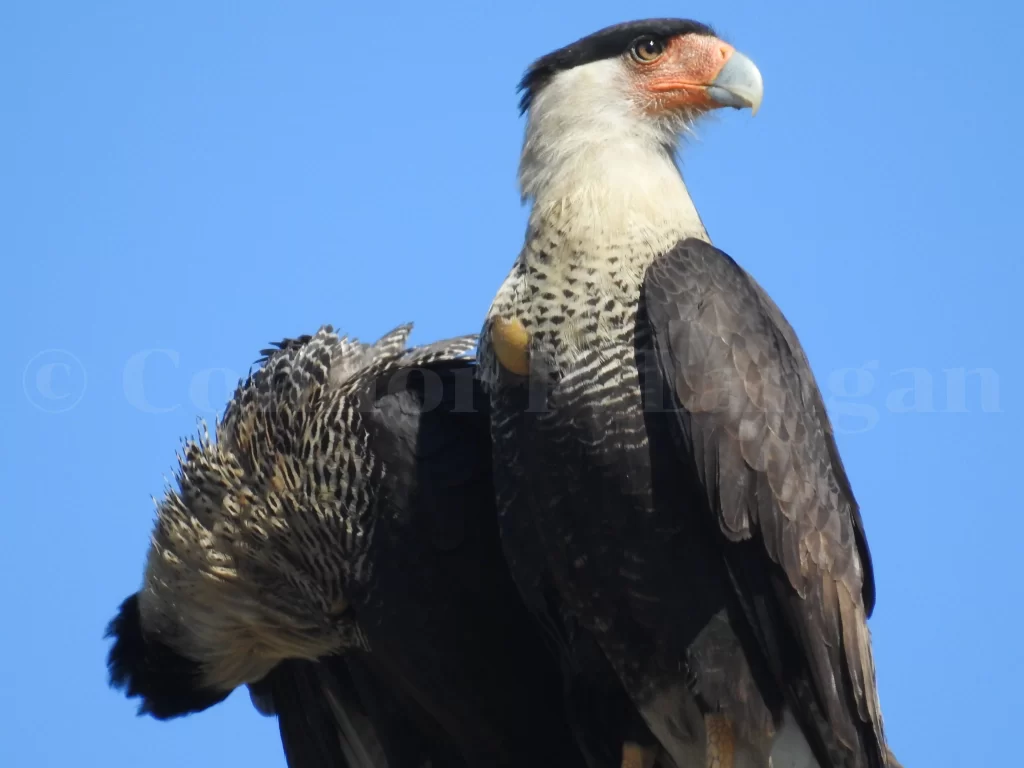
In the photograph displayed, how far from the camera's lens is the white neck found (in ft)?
18.7

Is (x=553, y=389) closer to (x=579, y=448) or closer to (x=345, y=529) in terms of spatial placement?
(x=579, y=448)

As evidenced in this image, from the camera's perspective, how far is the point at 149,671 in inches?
259

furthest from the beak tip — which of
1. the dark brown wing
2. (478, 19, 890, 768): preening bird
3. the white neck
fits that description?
the dark brown wing

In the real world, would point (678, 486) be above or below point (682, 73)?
below

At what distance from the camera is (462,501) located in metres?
6.00

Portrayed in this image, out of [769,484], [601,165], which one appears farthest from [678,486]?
[601,165]

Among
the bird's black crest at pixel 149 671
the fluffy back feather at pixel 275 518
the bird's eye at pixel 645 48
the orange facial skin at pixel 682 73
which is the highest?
the bird's eye at pixel 645 48

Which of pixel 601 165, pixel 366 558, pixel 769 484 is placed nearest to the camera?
pixel 769 484

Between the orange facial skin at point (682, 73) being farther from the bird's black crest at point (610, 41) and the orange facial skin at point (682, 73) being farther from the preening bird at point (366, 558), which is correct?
the preening bird at point (366, 558)

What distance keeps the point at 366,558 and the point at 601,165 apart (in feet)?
5.47

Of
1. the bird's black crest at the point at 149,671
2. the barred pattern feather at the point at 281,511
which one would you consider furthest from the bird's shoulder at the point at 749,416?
the bird's black crest at the point at 149,671

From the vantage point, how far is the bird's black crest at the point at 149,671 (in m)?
6.56

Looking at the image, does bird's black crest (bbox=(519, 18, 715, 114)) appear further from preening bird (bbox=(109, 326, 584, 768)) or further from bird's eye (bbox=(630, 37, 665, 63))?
preening bird (bbox=(109, 326, 584, 768))

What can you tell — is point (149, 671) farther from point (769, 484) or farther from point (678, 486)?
point (769, 484)
